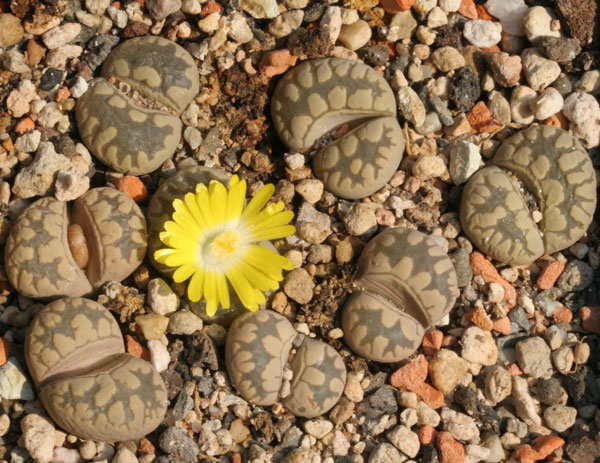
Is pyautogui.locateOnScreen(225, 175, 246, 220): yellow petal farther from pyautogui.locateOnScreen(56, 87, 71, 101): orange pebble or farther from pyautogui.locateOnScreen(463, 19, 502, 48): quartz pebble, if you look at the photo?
pyautogui.locateOnScreen(463, 19, 502, 48): quartz pebble

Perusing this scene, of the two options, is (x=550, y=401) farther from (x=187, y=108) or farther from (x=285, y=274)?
(x=187, y=108)

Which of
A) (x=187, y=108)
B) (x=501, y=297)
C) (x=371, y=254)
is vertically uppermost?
(x=187, y=108)

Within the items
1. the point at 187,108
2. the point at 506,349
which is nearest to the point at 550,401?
the point at 506,349

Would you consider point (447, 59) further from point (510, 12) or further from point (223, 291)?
point (223, 291)

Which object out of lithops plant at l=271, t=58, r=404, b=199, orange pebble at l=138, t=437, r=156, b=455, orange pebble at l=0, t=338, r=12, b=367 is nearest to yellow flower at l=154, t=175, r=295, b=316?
lithops plant at l=271, t=58, r=404, b=199

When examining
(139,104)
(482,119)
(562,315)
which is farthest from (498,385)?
(139,104)

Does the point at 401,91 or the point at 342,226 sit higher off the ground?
the point at 401,91

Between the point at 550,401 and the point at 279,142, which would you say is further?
the point at 279,142
